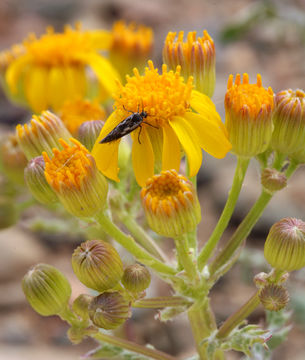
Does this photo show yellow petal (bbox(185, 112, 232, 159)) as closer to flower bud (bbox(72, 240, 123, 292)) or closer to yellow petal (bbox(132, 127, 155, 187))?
yellow petal (bbox(132, 127, 155, 187))

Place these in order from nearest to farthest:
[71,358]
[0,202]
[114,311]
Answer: [114,311], [0,202], [71,358]

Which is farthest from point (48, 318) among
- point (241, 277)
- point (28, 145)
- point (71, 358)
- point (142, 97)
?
point (142, 97)

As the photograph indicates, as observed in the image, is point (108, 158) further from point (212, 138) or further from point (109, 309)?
point (109, 309)

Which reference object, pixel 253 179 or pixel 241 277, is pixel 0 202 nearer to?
pixel 241 277

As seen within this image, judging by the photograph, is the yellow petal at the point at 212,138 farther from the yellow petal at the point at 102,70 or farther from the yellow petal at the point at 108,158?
the yellow petal at the point at 102,70

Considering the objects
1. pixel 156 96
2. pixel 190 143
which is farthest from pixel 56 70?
pixel 190 143

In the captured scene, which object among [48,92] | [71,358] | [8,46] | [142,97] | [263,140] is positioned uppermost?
[142,97]

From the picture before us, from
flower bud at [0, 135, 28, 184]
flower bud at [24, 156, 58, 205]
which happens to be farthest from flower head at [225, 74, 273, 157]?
flower bud at [0, 135, 28, 184]
